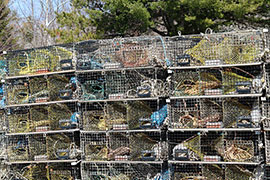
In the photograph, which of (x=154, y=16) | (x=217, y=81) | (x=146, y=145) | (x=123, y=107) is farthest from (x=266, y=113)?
(x=154, y=16)

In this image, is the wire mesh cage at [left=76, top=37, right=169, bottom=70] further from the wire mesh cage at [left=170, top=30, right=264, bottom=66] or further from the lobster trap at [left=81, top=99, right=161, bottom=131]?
the lobster trap at [left=81, top=99, right=161, bottom=131]

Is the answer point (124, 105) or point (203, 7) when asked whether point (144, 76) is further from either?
point (203, 7)

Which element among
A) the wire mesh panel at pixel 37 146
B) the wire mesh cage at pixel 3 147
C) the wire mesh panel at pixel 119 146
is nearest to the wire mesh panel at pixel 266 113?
the wire mesh panel at pixel 119 146

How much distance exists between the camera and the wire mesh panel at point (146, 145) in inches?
184

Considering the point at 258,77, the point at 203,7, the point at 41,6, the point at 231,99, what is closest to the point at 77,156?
the point at 231,99

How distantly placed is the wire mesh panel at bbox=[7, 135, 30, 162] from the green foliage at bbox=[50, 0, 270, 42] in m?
4.64

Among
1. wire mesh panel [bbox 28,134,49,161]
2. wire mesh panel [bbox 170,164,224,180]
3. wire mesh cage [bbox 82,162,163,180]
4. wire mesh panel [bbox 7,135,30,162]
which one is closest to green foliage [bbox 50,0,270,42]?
wire mesh panel [bbox 7,135,30,162]

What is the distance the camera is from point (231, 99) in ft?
14.7

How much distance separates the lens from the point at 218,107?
4672 mm

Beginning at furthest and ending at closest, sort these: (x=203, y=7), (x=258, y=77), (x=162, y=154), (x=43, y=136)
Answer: (x=203, y=7), (x=43, y=136), (x=162, y=154), (x=258, y=77)

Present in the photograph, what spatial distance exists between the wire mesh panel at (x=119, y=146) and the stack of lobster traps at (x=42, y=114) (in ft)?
1.80

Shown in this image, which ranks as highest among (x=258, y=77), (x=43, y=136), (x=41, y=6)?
(x=41, y=6)

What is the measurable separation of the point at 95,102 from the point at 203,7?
503cm

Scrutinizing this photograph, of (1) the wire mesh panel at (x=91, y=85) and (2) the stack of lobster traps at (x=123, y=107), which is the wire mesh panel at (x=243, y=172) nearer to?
(2) the stack of lobster traps at (x=123, y=107)
